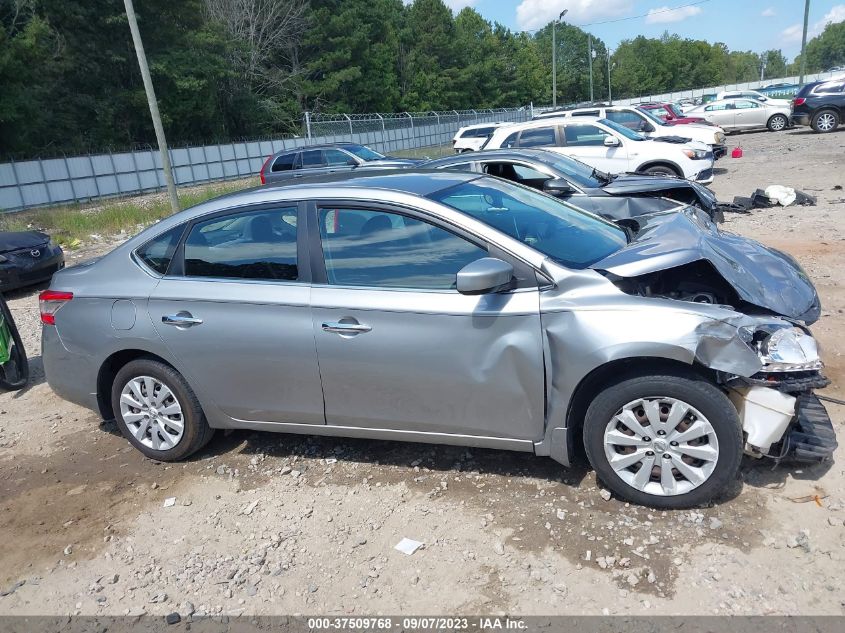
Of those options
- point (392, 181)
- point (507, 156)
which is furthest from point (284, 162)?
point (392, 181)

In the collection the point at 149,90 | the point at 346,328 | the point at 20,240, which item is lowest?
the point at 20,240

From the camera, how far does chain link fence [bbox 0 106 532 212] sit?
25.8 m

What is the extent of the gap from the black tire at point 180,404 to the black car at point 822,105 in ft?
86.1

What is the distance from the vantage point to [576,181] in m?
8.44

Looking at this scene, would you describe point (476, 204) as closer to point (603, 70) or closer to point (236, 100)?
point (236, 100)

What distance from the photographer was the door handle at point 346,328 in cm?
360

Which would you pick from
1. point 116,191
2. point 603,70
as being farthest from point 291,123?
point 603,70

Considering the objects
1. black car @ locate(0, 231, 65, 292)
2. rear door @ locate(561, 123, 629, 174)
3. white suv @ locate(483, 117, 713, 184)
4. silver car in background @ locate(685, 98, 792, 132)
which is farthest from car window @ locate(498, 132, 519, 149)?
silver car in background @ locate(685, 98, 792, 132)

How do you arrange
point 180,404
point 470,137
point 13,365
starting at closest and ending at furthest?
point 180,404 < point 13,365 < point 470,137

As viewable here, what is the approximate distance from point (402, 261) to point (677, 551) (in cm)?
198

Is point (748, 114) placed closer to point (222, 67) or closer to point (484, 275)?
point (222, 67)

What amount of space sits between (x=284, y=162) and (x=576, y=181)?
11090 mm

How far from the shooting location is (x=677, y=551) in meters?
3.08

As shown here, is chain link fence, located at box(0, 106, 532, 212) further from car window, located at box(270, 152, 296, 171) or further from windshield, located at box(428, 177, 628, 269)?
windshield, located at box(428, 177, 628, 269)
